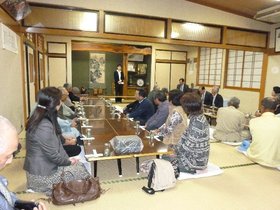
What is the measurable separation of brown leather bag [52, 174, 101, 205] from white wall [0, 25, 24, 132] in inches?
72.7

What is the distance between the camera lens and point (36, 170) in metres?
2.03

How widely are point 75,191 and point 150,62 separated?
7972 millimetres

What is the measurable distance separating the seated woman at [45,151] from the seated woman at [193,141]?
115 centimetres

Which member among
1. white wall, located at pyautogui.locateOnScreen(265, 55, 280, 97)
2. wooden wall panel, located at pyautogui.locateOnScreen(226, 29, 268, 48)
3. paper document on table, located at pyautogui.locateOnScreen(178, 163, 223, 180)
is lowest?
paper document on table, located at pyautogui.locateOnScreen(178, 163, 223, 180)

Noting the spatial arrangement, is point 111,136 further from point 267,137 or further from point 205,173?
point 267,137

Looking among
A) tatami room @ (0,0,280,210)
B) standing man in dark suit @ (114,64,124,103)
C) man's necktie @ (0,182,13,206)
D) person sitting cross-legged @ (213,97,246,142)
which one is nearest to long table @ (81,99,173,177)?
tatami room @ (0,0,280,210)

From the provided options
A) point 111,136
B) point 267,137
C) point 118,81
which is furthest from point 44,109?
point 118,81

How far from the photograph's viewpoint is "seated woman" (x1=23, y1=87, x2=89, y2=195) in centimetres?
196

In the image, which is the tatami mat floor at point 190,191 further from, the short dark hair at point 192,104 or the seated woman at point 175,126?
the short dark hair at point 192,104

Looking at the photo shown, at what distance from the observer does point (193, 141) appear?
8.62 ft

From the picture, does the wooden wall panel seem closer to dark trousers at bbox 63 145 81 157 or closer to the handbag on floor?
the handbag on floor

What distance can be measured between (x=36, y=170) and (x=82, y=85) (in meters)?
8.24

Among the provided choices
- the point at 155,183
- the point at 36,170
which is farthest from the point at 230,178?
the point at 36,170

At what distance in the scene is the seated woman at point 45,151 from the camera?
1956 mm
